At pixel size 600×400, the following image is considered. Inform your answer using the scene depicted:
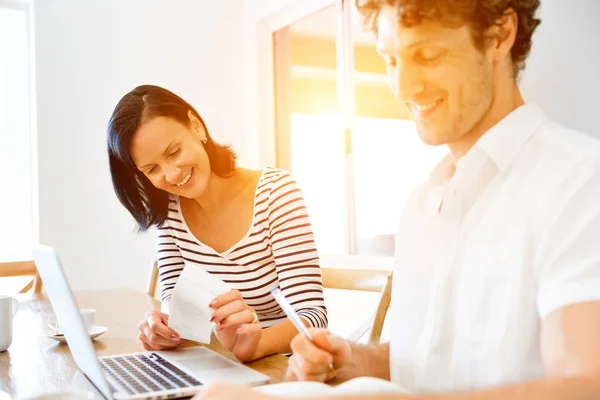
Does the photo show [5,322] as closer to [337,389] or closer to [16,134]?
[337,389]

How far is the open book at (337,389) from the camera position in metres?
0.54

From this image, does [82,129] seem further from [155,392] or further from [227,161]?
[155,392]

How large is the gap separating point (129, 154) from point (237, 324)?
1.76ft

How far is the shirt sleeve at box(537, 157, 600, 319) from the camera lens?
1.85 feet

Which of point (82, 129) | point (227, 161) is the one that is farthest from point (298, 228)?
point (82, 129)

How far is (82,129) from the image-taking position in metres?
3.31

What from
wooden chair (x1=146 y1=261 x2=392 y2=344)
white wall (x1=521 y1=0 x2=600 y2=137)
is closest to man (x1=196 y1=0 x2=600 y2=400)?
wooden chair (x1=146 y1=261 x2=392 y2=344)

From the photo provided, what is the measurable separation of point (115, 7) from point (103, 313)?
2282 millimetres

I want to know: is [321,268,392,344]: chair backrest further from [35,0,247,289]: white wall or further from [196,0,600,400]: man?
[35,0,247,289]: white wall

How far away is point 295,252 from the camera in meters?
1.38

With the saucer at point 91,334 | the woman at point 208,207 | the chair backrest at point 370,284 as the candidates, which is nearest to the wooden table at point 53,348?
the saucer at point 91,334

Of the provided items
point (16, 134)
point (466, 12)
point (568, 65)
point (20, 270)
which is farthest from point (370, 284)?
point (16, 134)

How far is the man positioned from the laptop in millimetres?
154

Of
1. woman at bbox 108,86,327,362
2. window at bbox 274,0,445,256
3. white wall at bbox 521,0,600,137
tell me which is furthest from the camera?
window at bbox 274,0,445,256
